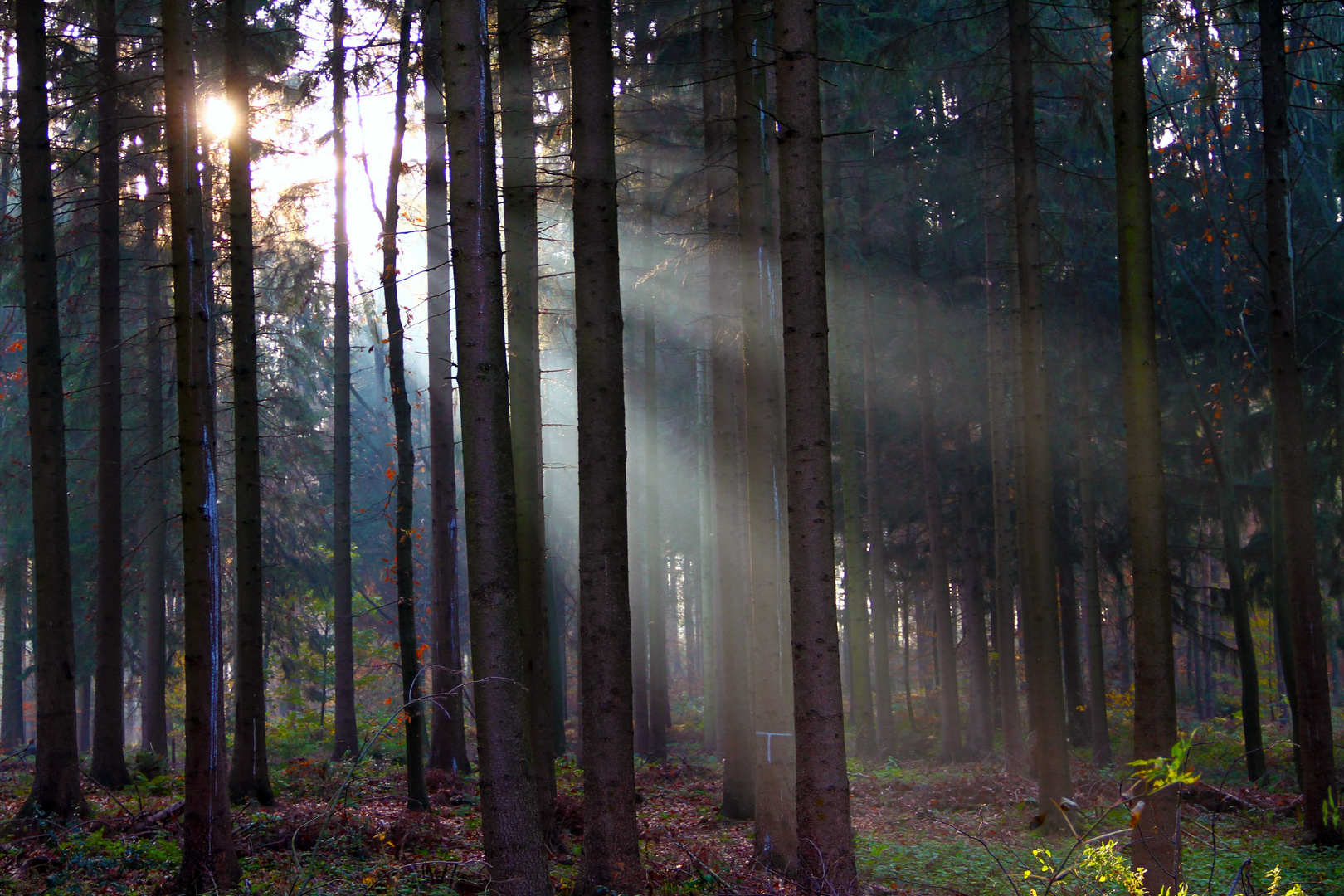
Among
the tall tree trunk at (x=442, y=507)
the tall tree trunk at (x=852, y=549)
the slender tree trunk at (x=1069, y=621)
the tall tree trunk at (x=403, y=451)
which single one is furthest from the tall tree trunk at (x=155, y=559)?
the slender tree trunk at (x=1069, y=621)

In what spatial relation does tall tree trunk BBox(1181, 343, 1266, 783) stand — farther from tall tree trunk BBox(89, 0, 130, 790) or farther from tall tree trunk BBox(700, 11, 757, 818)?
tall tree trunk BBox(89, 0, 130, 790)

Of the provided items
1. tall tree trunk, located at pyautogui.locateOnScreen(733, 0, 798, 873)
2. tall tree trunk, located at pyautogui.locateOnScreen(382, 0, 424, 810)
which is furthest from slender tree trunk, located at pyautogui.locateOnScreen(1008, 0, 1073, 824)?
tall tree trunk, located at pyautogui.locateOnScreen(382, 0, 424, 810)

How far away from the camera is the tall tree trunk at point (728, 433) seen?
10312 millimetres

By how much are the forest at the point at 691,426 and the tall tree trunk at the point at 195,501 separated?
1.5 inches

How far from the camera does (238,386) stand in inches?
405

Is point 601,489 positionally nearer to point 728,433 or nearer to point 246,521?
point 728,433

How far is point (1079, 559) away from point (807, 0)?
14.9 meters

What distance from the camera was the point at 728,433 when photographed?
35.1 ft

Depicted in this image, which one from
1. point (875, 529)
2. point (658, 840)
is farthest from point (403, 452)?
point (875, 529)

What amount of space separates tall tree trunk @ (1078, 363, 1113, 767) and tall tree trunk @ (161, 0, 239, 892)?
1479 centimetres

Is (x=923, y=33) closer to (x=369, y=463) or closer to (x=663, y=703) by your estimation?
(x=663, y=703)

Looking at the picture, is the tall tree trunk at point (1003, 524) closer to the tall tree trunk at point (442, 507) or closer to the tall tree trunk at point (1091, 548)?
the tall tree trunk at point (1091, 548)

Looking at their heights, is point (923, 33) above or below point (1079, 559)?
above

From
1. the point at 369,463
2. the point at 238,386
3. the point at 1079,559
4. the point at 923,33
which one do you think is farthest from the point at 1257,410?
the point at 369,463
